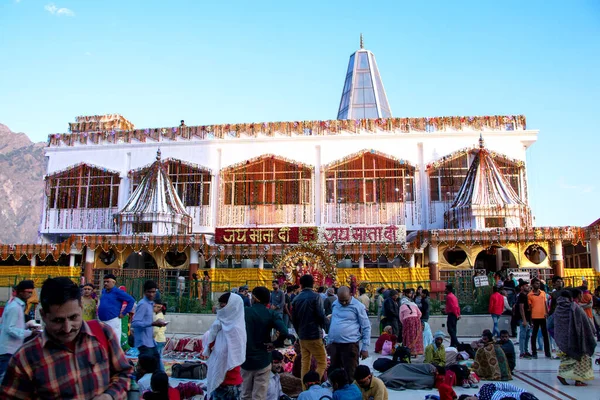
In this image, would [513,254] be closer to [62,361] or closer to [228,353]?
[228,353]

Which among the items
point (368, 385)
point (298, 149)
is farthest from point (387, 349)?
point (298, 149)

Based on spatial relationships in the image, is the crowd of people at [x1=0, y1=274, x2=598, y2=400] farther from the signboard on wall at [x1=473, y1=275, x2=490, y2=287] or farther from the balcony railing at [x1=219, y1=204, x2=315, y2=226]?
the balcony railing at [x1=219, y1=204, x2=315, y2=226]

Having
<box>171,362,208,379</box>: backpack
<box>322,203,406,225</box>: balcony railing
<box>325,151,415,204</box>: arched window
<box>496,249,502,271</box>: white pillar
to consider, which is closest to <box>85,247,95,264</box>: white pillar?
<box>322,203,406,225</box>: balcony railing

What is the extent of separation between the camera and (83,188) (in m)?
26.7

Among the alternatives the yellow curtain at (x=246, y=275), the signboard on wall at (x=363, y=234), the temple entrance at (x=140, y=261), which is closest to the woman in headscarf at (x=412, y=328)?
the yellow curtain at (x=246, y=275)

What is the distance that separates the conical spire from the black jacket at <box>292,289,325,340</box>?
22472 mm

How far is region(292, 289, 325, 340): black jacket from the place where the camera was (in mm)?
6574

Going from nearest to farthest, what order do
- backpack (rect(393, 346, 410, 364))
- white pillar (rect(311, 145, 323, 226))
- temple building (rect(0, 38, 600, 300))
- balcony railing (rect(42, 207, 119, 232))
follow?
1. backpack (rect(393, 346, 410, 364))
2. temple building (rect(0, 38, 600, 300))
3. white pillar (rect(311, 145, 323, 226))
4. balcony railing (rect(42, 207, 119, 232))

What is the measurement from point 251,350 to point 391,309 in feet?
22.2

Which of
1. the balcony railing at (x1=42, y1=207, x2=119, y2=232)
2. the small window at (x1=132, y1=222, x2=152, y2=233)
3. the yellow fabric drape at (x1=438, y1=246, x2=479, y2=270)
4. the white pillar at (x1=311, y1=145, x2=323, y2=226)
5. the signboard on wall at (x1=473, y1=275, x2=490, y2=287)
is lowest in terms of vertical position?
the signboard on wall at (x1=473, y1=275, x2=490, y2=287)

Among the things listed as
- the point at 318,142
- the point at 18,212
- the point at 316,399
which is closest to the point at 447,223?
the point at 318,142

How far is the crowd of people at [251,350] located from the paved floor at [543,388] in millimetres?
199

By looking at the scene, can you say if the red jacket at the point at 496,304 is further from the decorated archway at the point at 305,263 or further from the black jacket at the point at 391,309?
the decorated archway at the point at 305,263

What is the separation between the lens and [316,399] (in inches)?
208
